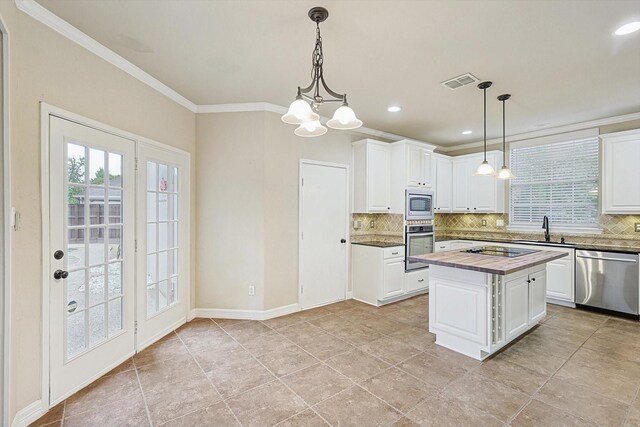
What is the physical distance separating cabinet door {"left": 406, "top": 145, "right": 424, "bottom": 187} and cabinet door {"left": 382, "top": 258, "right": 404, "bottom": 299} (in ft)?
4.02

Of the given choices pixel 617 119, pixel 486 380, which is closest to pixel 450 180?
pixel 617 119

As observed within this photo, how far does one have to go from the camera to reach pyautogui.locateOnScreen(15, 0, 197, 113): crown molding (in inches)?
76.8

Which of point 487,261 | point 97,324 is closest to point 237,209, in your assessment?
point 97,324

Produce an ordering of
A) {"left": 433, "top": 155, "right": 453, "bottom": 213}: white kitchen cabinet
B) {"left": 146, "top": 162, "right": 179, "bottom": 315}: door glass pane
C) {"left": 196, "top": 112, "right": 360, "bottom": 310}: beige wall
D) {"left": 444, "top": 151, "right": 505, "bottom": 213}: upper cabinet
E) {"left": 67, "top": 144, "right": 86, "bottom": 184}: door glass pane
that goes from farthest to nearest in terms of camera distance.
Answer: {"left": 433, "top": 155, "right": 453, "bottom": 213}: white kitchen cabinet, {"left": 444, "top": 151, "right": 505, "bottom": 213}: upper cabinet, {"left": 196, "top": 112, "right": 360, "bottom": 310}: beige wall, {"left": 146, "top": 162, "right": 179, "bottom": 315}: door glass pane, {"left": 67, "top": 144, "right": 86, "bottom": 184}: door glass pane

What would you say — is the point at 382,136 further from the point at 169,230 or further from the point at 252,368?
the point at 252,368

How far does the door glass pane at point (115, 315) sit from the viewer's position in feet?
8.59

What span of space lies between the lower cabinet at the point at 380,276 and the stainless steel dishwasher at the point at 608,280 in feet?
7.02

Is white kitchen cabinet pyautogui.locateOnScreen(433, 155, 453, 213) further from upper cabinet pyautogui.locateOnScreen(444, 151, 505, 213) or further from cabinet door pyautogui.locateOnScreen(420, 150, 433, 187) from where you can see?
cabinet door pyautogui.locateOnScreen(420, 150, 433, 187)

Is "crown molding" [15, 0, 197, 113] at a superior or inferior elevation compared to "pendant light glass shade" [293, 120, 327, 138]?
superior

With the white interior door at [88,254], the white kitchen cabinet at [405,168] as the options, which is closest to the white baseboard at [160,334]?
the white interior door at [88,254]

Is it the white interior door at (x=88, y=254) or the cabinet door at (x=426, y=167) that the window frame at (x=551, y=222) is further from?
the white interior door at (x=88, y=254)

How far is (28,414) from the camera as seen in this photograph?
1.95 metres

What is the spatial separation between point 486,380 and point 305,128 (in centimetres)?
241

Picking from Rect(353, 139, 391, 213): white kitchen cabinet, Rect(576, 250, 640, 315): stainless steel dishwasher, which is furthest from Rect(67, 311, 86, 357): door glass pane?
Rect(576, 250, 640, 315): stainless steel dishwasher
